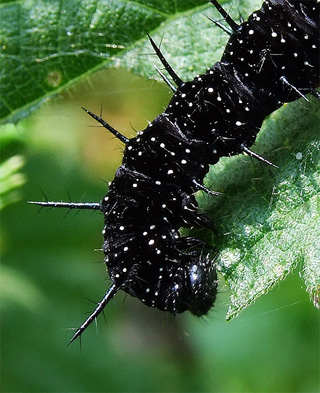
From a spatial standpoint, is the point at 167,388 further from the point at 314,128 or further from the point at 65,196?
the point at 314,128

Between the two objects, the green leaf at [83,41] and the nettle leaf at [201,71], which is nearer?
the nettle leaf at [201,71]

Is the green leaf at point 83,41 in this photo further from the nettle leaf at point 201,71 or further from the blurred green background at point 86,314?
the blurred green background at point 86,314

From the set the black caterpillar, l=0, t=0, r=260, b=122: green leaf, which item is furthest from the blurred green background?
the black caterpillar

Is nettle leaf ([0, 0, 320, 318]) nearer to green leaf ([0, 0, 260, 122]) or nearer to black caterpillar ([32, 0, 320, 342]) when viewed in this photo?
green leaf ([0, 0, 260, 122])

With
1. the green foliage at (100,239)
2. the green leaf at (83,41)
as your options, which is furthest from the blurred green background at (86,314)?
the green leaf at (83,41)

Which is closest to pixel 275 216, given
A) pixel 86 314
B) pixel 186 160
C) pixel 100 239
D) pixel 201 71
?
pixel 186 160

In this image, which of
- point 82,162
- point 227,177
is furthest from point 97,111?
point 227,177
